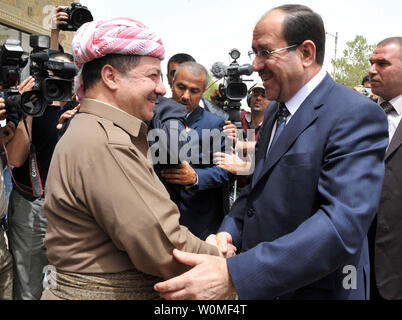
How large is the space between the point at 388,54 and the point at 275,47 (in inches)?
74.5

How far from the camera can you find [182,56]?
175 inches

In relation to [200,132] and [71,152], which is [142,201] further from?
[200,132]

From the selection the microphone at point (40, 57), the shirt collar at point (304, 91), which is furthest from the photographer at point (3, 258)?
the shirt collar at point (304, 91)

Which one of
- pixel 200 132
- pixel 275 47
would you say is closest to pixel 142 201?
pixel 275 47

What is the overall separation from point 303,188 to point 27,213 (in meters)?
2.69

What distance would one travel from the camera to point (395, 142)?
2.78 metres

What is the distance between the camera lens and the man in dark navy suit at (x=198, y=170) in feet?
9.92

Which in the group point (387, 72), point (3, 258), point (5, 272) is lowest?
point (5, 272)

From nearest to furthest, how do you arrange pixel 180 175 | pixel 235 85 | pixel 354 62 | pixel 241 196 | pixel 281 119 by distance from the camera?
pixel 281 119
pixel 241 196
pixel 180 175
pixel 235 85
pixel 354 62

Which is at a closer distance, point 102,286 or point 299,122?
point 102,286

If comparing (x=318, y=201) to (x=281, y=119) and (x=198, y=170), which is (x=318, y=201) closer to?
(x=281, y=119)

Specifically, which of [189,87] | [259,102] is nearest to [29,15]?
[259,102]

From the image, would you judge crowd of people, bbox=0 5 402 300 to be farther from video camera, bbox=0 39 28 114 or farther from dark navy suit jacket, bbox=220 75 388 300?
video camera, bbox=0 39 28 114

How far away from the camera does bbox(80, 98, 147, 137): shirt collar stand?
5.24ft
